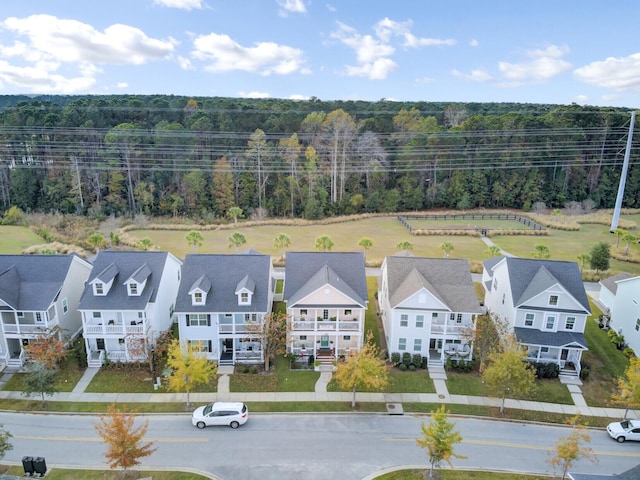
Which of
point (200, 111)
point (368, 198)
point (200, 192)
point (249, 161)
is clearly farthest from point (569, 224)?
point (200, 111)

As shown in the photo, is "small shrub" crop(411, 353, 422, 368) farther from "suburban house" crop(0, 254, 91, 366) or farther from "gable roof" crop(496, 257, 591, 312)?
"suburban house" crop(0, 254, 91, 366)

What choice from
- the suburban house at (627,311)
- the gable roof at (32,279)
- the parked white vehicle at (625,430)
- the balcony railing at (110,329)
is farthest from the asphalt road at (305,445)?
the suburban house at (627,311)

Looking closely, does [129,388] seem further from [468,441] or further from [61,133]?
[61,133]

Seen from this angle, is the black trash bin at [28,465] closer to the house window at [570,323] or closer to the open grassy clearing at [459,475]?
the open grassy clearing at [459,475]

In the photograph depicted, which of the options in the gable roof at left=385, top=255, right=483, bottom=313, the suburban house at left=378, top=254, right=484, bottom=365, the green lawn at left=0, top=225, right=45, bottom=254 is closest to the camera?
the suburban house at left=378, top=254, right=484, bottom=365

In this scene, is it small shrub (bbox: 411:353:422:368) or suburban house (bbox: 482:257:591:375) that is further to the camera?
suburban house (bbox: 482:257:591:375)

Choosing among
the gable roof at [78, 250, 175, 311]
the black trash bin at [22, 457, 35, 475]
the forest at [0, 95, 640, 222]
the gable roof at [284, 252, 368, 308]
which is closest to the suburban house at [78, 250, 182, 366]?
the gable roof at [78, 250, 175, 311]

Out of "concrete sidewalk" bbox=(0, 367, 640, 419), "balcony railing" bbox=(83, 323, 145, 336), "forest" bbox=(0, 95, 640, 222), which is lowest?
"concrete sidewalk" bbox=(0, 367, 640, 419)

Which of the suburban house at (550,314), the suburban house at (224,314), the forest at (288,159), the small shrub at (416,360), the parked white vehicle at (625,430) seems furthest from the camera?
the forest at (288,159)
